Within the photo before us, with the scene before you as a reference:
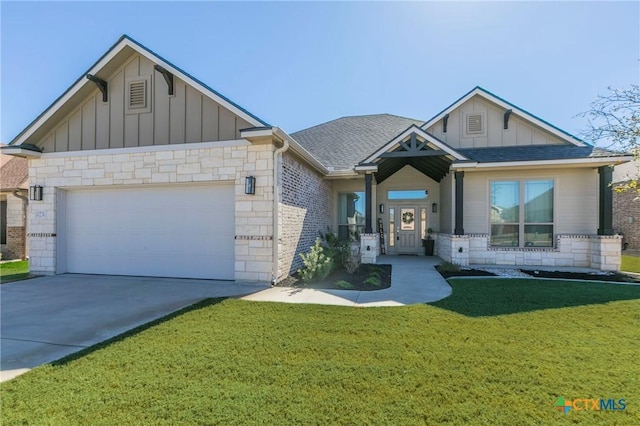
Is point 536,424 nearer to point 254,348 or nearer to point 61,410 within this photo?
point 254,348

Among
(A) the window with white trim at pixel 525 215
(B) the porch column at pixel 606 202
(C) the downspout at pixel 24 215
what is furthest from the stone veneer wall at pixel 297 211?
(C) the downspout at pixel 24 215

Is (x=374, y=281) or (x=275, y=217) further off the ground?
(x=275, y=217)

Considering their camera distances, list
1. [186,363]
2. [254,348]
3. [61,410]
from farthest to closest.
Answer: [254,348] < [186,363] < [61,410]

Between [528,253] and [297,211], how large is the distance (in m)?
7.93

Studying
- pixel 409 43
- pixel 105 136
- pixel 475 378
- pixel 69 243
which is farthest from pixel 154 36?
pixel 475 378

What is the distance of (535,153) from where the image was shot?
32.4ft

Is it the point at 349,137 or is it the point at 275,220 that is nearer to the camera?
the point at 275,220

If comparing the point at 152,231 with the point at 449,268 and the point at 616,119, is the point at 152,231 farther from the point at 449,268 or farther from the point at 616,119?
the point at 616,119

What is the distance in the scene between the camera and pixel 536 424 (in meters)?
2.21

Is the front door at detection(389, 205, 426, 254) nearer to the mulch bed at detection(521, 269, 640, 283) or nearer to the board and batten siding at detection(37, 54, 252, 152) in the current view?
the mulch bed at detection(521, 269, 640, 283)

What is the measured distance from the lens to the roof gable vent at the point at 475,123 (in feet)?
36.4

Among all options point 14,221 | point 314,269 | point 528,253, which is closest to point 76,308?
point 314,269

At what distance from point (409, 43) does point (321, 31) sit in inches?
114

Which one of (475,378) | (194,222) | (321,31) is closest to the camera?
(475,378)
